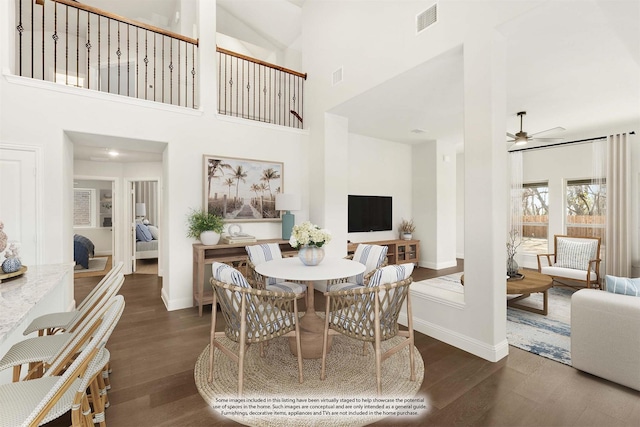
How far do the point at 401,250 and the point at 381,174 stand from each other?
1.72 metres

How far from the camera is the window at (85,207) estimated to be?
26.2ft

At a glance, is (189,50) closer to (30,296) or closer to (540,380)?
(30,296)

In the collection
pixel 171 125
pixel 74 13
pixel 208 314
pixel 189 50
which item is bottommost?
pixel 208 314

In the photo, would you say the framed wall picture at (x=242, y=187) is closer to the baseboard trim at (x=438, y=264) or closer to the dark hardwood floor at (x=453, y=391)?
the dark hardwood floor at (x=453, y=391)

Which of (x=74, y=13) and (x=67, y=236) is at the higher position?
(x=74, y=13)

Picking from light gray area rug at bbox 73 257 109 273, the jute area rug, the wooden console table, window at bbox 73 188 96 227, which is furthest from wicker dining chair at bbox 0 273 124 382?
window at bbox 73 188 96 227

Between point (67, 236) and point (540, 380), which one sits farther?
point (67, 236)

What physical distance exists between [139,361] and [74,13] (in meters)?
6.37

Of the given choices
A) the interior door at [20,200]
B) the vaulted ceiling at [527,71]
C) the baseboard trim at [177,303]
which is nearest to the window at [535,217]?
the vaulted ceiling at [527,71]

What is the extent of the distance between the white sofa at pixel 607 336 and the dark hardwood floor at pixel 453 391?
92mm

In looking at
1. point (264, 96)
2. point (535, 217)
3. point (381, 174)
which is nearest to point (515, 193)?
point (535, 217)

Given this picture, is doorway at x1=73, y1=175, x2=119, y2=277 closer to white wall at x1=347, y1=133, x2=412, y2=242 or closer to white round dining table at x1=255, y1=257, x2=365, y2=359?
white wall at x1=347, y1=133, x2=412, y2=242

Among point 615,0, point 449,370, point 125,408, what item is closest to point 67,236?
point 125,408

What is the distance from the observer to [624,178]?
5012 mm
